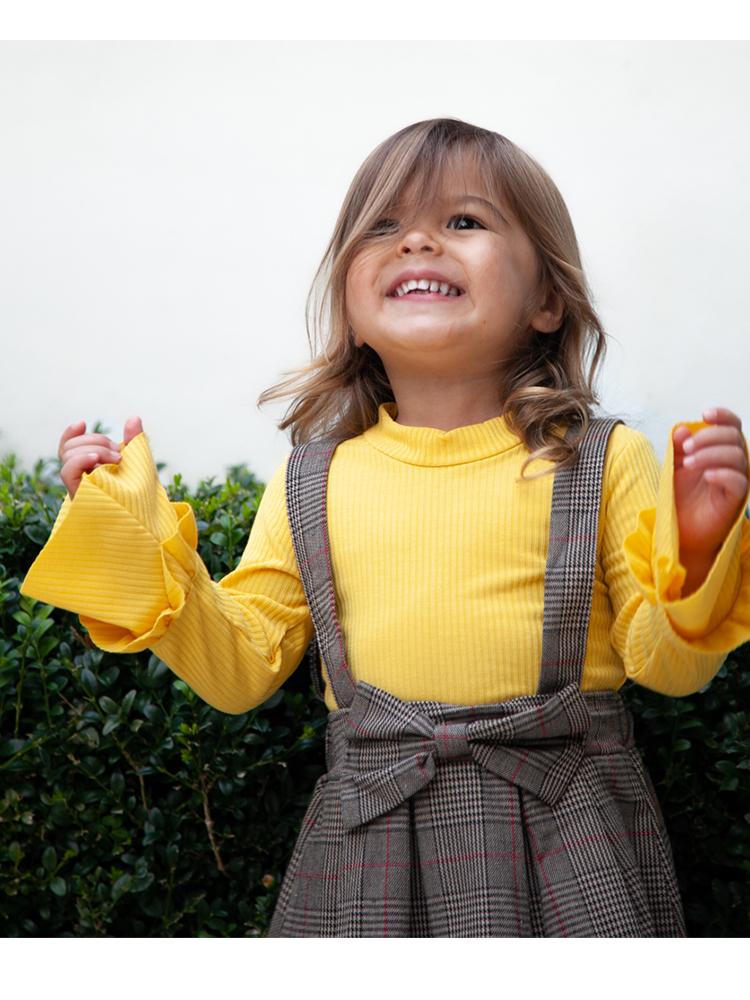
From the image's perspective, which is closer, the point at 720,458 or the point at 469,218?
the point at 720,458

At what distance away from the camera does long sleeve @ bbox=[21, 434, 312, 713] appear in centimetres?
155

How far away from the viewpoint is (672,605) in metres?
1.38

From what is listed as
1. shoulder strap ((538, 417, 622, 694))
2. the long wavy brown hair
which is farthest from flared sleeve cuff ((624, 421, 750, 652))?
the long wavy brown hair

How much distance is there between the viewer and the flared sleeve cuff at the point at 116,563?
1.54 m

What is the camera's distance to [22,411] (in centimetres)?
295

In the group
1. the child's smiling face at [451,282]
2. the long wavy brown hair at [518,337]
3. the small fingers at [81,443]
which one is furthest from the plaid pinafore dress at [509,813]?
the small fingers at [81,443]

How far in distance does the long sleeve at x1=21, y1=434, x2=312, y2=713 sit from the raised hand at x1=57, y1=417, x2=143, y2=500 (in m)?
0.02

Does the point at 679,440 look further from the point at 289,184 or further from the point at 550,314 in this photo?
the point at 289,184

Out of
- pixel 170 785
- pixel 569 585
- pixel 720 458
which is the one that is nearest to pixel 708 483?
pixel 720 458

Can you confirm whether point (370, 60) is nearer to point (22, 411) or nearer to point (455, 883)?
point (22, 411)

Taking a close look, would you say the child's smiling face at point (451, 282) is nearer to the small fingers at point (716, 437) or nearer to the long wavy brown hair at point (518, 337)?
the long wavy brown hair at point (518, 337)

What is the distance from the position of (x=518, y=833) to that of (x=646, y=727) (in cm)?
58

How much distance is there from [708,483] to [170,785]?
115cm

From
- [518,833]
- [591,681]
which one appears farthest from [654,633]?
[518,833]
